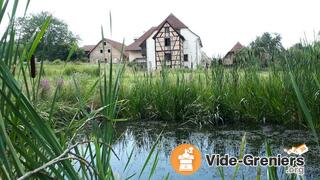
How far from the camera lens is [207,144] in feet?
10.8

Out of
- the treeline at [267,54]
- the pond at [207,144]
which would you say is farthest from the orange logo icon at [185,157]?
the treeline at [267,54]

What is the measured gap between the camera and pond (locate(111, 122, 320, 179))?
2365 mm

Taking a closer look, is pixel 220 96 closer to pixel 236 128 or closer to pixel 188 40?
pixel 236 128

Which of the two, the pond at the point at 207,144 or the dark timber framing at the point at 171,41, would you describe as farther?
the dark timber framing at the point at 171,41

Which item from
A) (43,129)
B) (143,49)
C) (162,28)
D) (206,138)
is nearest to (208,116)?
(206,138)

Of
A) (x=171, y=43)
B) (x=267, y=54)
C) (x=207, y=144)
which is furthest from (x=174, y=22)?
(x=207, y=144)

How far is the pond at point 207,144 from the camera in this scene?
7.76 ft

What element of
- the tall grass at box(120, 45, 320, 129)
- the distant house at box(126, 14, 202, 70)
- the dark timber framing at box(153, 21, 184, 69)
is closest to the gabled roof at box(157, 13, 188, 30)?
the distant house at box(126, 14, 202, 70)

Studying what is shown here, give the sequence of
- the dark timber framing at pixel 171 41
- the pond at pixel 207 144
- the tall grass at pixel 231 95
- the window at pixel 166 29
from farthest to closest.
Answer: the window at pixel 166 29, the dark timber framing at pixel 171 41, the tall grass at pixel 231 95, the pond at pixel 207 144

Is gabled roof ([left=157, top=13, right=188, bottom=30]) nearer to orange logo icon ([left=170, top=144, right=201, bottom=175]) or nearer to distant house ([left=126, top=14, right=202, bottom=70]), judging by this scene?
distant house ([left=126, top=14, right=202, bottom=70])

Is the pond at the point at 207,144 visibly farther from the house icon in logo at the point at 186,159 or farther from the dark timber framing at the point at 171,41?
the dark timber framing at the point at 171,41

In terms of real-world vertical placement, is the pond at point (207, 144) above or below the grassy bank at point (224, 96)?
below

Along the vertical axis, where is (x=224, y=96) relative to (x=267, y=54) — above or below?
below

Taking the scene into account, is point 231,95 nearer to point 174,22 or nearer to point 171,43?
point 171,43
